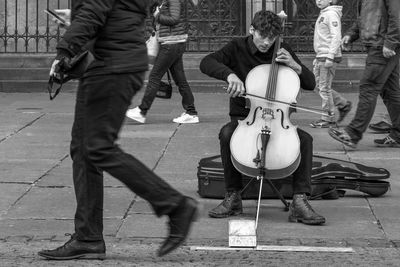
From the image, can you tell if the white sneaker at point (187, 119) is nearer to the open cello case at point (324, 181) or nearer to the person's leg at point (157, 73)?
the person's leg at point (157, 73)

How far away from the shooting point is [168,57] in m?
11.5

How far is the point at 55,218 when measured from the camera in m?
7.13

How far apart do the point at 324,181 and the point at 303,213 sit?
2.57 feet

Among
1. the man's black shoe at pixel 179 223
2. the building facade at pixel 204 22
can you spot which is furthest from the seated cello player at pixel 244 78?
the building facade at pixel 204 22

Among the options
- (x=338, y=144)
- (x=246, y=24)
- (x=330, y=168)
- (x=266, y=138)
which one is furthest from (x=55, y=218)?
(x=246, y=24)

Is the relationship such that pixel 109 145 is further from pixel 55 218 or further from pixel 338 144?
pixel 338 144

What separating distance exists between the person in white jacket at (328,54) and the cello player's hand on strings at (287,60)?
4389 millimetres

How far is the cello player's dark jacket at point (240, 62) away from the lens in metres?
6.99

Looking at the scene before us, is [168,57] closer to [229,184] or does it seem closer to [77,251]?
[229,184]

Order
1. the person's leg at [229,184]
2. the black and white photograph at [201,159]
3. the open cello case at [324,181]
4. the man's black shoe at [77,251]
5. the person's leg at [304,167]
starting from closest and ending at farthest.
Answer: the black and white photograph at [201,159] → the man's black shoe at [77,251] → the person's leg at [304,167] → the person's leg at [229,184] → the open cello case at [324,181]

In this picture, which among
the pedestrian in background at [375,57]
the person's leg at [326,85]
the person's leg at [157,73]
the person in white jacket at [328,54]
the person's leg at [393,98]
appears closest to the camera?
the pedestrian in background at [375,57]

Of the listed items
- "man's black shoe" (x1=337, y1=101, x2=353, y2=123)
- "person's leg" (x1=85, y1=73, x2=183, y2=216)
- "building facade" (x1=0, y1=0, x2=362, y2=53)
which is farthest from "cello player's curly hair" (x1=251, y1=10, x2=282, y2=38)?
"building facade" (x1=0, y1=0, x2=362, y2=53)

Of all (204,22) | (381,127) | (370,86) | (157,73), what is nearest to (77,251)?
(370,86)

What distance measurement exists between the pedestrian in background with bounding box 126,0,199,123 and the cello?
458 centimetres
